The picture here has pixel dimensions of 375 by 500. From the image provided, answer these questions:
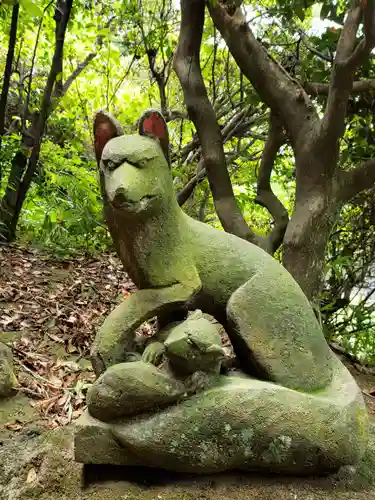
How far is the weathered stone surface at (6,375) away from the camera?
218 centimetres

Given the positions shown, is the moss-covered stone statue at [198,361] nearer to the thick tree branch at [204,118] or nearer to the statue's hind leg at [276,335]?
the statue's hind leg at [276,335]

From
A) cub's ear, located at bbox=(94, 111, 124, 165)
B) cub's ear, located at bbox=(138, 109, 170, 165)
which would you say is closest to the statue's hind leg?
cub's ear, located at bbox=(138, 109, 170, 165)

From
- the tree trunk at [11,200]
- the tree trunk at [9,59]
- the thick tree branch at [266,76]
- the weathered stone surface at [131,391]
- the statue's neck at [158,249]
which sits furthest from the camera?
the tree trunk at [11,200]

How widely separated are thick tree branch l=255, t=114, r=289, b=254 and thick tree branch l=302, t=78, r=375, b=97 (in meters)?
0.31

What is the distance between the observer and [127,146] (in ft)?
5.01

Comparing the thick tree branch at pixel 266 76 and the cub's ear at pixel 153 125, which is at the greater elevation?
the thick tree branch at pixel 266 76

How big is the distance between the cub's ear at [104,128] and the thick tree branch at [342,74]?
1.48 m

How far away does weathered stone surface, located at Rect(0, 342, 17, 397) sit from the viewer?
85.7 inches

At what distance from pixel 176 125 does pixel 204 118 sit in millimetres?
2520

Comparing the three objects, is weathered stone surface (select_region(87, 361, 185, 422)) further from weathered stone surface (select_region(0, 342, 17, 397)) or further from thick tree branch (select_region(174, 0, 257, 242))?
thick tree branch (select_region(174, 0, 257, 242))

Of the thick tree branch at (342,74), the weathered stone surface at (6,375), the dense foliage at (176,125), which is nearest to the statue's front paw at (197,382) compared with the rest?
the weathered stone surface at (6,375)

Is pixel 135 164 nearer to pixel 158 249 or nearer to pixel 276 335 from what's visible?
pixel 158 249

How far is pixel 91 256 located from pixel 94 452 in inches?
120

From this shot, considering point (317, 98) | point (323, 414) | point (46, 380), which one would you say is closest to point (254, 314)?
point (323, 414)
